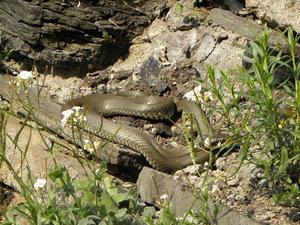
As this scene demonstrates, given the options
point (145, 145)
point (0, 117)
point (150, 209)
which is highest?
point (0, 117)

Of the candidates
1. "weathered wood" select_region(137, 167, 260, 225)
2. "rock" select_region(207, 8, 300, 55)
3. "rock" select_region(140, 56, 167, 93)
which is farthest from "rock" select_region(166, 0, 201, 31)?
"weathered wood" select_region(137, 167, 260, 225)

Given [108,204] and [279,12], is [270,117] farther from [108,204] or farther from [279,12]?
[279,12]

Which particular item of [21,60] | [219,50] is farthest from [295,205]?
[21,60]

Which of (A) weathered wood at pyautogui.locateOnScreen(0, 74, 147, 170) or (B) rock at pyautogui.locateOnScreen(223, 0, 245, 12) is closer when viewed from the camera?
(A) weathered wood at pyautogui.locateOnScreen(0, 74, 147, 170)

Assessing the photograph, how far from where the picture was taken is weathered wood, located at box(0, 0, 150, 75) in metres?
9.71

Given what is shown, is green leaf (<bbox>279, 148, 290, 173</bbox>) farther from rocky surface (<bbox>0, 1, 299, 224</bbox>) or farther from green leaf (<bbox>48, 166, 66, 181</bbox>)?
green leaf (<bbox>48, 166, 66, 181</bbox>)

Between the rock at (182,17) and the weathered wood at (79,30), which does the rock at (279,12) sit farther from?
the weathered wood at (79,30)

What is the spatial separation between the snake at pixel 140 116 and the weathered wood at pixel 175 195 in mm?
456

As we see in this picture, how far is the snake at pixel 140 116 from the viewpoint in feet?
25.2

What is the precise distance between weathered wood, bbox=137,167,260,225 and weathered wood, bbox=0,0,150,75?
299 cm

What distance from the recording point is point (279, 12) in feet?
28.8

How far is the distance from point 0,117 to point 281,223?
237cm

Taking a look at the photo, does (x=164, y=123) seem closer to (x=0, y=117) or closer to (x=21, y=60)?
(x=21, y=60)

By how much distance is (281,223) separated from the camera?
6090 mm
